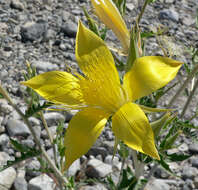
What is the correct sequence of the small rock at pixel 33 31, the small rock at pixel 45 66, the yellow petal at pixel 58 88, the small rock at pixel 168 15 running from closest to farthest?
the yellow petal at pixel 58 88 → the small rock at pixel 45 66 → the small rock at pixel 33 31 → the small rock at pixel 168 15

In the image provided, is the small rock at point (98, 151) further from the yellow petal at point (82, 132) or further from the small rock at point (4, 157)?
the yellow petal at point (82, 132)

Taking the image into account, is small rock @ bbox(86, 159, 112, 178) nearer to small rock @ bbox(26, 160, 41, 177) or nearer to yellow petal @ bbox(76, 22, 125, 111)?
small rock @ bbox(26, 160, 41, 177)

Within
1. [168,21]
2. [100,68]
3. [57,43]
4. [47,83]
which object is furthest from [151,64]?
[168,21]

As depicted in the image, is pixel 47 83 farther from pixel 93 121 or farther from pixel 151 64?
pixel 151 64

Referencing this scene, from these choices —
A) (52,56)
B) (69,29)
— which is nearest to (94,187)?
(52,56)

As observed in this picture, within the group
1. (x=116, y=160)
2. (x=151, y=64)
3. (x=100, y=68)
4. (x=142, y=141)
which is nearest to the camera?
(x=142, y=141)

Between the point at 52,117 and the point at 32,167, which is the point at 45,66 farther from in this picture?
the point at 32,167

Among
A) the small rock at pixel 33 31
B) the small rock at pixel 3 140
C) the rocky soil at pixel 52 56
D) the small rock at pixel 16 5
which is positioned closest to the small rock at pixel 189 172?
the rocky soil at pixel 52 56
